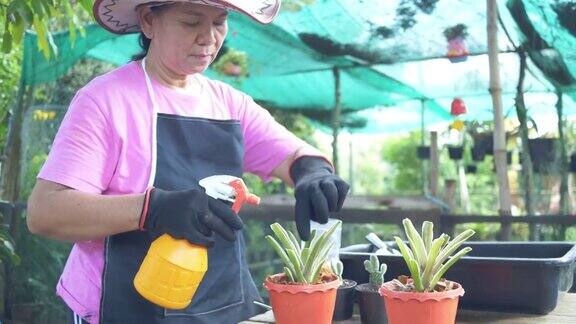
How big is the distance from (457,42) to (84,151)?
3.16 meters

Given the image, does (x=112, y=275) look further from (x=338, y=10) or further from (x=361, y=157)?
(x=361, y=157)

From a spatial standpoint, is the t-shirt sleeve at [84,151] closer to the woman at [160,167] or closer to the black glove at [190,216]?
the woman at [160,167]

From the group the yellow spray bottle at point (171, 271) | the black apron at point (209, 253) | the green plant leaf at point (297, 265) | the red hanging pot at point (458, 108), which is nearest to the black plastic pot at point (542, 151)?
the red hanging pot at point (458, 108)

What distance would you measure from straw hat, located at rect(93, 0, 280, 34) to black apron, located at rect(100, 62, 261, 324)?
0.22 m

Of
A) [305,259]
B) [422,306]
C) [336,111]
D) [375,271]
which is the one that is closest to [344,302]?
[375,271]

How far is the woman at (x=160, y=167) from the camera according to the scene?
1.42 metres

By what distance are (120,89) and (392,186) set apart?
12.5 metres

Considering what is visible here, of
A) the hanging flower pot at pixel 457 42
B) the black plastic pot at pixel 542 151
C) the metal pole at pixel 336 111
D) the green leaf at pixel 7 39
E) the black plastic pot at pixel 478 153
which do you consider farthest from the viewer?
the black plastic pot at pixel 478 153

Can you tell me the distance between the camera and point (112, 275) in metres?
1.61

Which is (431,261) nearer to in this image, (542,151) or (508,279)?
(508,279)

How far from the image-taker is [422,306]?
124 cm

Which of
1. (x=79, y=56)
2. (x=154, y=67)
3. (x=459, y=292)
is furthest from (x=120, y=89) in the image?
(x=79, y=56)

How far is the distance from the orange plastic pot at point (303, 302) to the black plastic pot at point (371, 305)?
0.51ft

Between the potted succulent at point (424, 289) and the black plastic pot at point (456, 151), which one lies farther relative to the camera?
the black plastic pot at point (456, 151)
